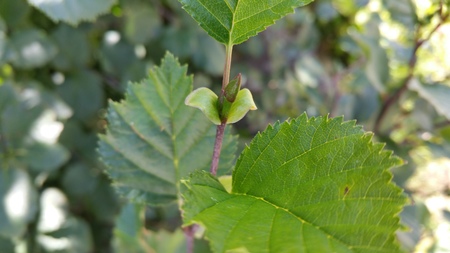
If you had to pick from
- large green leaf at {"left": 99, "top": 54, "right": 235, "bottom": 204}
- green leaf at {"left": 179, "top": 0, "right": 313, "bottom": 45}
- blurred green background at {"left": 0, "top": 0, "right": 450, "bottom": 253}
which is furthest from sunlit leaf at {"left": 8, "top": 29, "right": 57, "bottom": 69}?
green leaf at {"left": 179, "top": 0, "right": 313, "bottom": 45}

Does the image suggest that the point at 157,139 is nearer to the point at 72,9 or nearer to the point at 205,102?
the point at 205,102

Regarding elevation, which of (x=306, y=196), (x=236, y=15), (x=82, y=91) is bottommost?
(x=306, y=196)

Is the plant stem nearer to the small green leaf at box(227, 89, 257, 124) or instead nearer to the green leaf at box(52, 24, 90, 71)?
the small green leaf at box(227, 89, 257, 124)

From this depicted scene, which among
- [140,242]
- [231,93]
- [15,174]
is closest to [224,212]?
[231,93]

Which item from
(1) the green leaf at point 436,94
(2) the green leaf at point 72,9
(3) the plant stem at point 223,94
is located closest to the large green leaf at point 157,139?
(3) the plant stem at point 223,94

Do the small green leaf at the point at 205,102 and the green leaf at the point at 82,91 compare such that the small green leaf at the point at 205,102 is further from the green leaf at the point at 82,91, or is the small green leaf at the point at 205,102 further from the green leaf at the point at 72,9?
the green leaf at the point at 82,91

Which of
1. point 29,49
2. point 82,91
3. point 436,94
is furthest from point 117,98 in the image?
point 436,94

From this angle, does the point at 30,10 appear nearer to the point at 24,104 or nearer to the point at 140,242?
the point at 24,104

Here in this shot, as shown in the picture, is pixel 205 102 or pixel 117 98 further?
pixel 117 98
